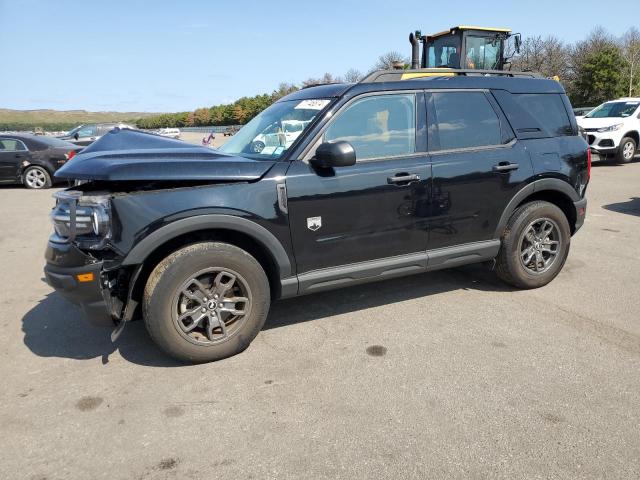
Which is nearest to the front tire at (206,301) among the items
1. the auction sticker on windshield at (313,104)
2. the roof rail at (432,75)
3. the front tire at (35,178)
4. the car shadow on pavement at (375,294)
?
the car shadow on pavement at (375,294)

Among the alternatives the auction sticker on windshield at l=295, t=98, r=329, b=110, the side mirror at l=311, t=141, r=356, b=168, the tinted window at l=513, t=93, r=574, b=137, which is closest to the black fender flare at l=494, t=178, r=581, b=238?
the tinted window at l=513, t=93, r=574, b=137

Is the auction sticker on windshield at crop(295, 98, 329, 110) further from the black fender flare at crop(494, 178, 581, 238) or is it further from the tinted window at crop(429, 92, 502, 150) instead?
the black fender flare at crop(494, 178, 581, 238)

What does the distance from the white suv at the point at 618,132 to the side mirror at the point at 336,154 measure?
41.3ft

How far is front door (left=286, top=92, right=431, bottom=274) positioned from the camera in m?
3.46

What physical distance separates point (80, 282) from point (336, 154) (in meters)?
1.86

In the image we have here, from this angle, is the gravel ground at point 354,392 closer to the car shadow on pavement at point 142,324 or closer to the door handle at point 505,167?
the car shadow on pavement at point 142,324

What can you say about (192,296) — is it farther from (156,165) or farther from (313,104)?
(313,104)

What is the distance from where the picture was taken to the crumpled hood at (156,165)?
3.02 meters

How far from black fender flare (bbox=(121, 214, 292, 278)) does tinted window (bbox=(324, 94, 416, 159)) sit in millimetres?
889

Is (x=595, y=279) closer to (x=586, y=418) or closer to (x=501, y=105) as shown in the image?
(x=501, y=105)

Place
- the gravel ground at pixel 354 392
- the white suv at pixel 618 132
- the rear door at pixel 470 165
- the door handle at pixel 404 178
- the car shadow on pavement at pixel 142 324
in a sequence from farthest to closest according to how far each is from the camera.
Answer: the white suv at pixel 618 132, the rear door at pixel 470 165, the door handle at pixel 404 178, the car shadow on pavement at pixel 142 324, the gravel ground at pixel 354 392

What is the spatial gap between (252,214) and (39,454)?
1817 millimetres

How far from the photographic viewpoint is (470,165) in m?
3.99

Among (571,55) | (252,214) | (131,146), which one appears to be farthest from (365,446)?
(571,55)
